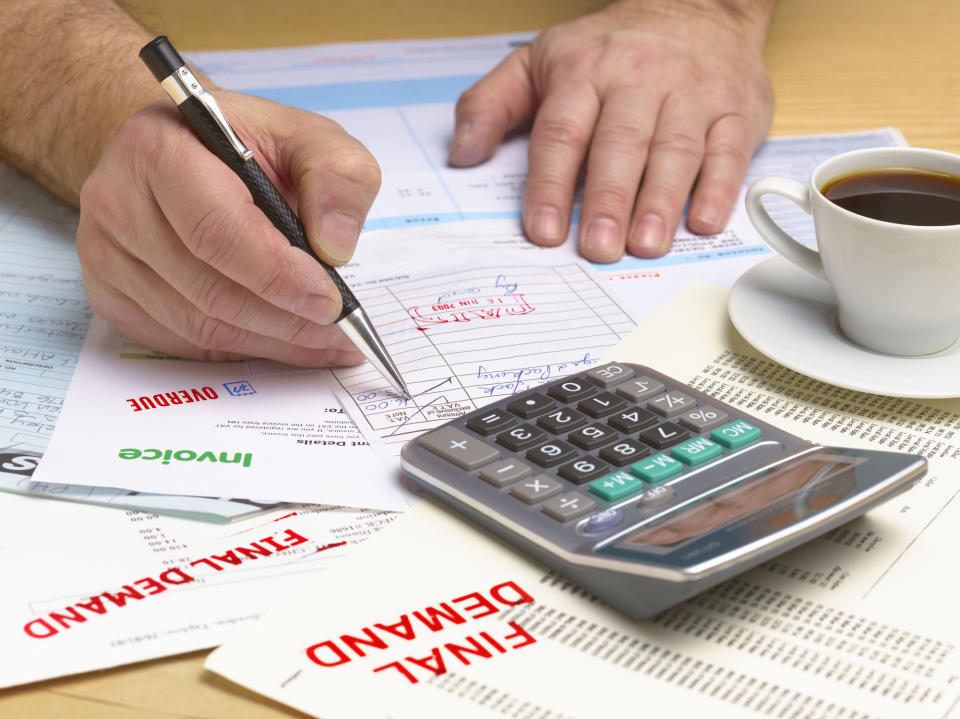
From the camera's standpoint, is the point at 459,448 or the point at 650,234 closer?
the point at 459,448

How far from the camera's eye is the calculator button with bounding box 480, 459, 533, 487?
1.43 ft

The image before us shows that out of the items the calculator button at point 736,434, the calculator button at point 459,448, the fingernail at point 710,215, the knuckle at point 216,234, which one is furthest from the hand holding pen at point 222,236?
the fingernail at point 710,215

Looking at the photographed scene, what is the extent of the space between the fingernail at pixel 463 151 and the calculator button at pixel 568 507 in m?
0.49

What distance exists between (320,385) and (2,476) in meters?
0.17

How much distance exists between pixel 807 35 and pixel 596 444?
83 centimetres

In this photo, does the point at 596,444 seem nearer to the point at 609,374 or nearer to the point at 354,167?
the point at 609,374

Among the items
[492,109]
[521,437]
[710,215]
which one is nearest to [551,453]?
[521,437]

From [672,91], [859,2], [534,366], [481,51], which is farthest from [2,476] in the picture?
[859,2]

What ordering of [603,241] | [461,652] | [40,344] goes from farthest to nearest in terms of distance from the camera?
[603,241] → [40,344] → [461,652]

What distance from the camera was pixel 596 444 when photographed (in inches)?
18.0

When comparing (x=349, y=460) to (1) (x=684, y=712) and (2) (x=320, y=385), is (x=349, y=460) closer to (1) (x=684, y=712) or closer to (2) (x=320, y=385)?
(2) (x=320, y=385)

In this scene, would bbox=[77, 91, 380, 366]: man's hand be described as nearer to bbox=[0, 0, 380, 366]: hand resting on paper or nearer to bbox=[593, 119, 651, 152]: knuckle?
bbox=[0, 0, 380, 366]: hand resting on paper

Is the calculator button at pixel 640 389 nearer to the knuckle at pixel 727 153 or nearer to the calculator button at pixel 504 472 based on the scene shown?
the calculator button at pixel 504 472

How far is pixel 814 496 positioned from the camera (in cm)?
41
